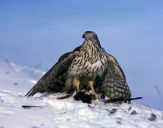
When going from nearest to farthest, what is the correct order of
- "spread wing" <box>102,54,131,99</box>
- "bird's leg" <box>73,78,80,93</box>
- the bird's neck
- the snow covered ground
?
the snow covered ground, the bird's neck, "bird's leg" <box>73,78,80,93</box>, "spread wing" <box>102,54,131,99</box>

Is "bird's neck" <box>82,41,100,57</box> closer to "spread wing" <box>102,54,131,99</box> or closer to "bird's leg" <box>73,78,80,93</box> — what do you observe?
"bird's leg" <box>73,78,80,93</box>

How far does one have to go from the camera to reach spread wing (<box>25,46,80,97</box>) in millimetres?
11992

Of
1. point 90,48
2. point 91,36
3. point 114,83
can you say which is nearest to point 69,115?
point 90,48

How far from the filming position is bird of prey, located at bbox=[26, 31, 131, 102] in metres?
11.7

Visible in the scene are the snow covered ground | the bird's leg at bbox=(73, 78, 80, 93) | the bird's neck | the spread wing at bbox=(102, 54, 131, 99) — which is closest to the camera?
the snow covered ground

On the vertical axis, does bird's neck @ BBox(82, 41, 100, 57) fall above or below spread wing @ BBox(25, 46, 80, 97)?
above

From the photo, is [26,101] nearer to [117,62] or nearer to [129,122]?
[129,122]

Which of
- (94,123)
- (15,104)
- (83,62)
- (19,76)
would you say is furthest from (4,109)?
(19,76)

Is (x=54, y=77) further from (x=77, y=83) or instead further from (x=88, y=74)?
(x=88, y=74)

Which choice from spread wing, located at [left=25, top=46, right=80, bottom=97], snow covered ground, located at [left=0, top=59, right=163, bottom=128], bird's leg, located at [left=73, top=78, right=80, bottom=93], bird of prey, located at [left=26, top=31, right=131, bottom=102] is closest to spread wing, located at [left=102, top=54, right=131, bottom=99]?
bird of prey, located at [left=26, top=31, right=131, bottom=102]

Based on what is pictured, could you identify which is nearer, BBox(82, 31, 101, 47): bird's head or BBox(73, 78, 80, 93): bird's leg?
BBox(82, 31, 101, 47): bird's head

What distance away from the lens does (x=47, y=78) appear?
12.2 meters

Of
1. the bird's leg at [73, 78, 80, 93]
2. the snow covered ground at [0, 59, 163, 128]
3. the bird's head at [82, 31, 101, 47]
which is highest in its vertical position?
the bird's head at [82, 31, 101, 47]

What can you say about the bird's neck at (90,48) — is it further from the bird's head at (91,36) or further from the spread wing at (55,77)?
the spread wing at (55,77)
